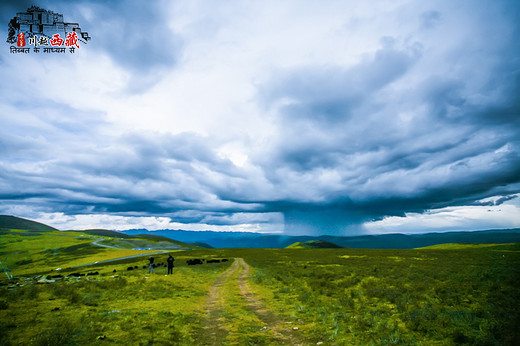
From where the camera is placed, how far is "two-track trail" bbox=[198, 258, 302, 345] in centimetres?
1127

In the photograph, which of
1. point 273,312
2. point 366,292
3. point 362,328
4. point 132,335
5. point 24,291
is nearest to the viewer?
point 132,335

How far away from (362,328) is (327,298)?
7261mm

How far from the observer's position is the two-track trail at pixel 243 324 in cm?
1127

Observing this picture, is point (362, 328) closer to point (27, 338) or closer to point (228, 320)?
point (228, 320)

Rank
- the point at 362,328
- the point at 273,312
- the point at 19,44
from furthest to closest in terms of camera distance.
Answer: the point at 19,44 < the point at 273,312 < the point at 362,328

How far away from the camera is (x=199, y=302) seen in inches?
746

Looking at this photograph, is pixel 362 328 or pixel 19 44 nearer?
pixel 362 328

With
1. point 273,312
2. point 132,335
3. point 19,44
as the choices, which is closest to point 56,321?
point 132,335

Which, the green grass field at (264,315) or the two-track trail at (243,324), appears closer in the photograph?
the green grass field at (264,315)

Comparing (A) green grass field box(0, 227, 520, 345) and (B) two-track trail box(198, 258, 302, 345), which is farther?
(B) two-track trail box(198, 258, 302, 345)

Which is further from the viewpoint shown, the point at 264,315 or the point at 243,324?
the point at 264,315

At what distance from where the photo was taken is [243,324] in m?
13.3

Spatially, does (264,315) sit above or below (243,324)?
below

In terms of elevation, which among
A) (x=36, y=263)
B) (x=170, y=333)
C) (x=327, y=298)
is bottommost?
(x=36, y=263)
